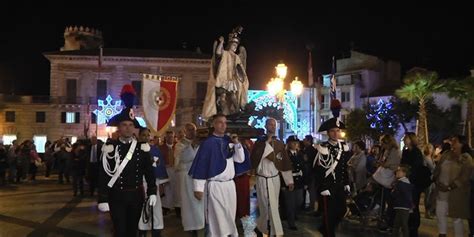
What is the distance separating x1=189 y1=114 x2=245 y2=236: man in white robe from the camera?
7.61m

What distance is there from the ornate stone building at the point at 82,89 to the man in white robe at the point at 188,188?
50261 mm

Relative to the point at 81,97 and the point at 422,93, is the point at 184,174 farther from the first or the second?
the point at 81,97

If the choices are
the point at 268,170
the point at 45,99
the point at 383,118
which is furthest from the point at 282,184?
the point at 45,99

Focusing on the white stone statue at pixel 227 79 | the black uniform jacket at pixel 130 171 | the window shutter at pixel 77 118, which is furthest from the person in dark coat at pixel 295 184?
the window shutter at pixel 77 118

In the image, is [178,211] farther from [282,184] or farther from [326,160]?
[326,160]

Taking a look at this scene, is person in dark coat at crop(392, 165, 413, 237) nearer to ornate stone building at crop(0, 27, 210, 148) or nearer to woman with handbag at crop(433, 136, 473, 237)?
woman with handbag at crop(433, 136, 473, 237)

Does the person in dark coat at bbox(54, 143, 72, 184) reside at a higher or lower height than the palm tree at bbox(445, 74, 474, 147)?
lower

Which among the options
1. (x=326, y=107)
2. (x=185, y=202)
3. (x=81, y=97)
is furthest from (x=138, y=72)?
(x=185, y=202)

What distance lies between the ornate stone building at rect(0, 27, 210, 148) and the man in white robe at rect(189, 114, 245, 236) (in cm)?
5332

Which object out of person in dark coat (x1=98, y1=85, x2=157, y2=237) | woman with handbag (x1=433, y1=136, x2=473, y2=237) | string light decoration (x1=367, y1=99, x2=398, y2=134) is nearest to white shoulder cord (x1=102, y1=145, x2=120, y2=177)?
person in dark coat (x1=98, y1=85, x2=157, y2=237)

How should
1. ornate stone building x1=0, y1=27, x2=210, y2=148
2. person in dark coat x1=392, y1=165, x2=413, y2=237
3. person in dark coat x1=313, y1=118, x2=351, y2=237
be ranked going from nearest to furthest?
person in dark coat x1=313, y1=118, x2=351, y2=237 → person in dark coat x1=392, y1=165, x2=413, y2=237 → ornate stone building x1=0, y1=27, x2=210, y2=148

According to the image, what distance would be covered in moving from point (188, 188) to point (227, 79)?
648 centimetres

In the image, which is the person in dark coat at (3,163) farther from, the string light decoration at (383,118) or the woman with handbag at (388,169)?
the string light decoration at (383,118)

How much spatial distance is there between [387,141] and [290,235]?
2.80m
